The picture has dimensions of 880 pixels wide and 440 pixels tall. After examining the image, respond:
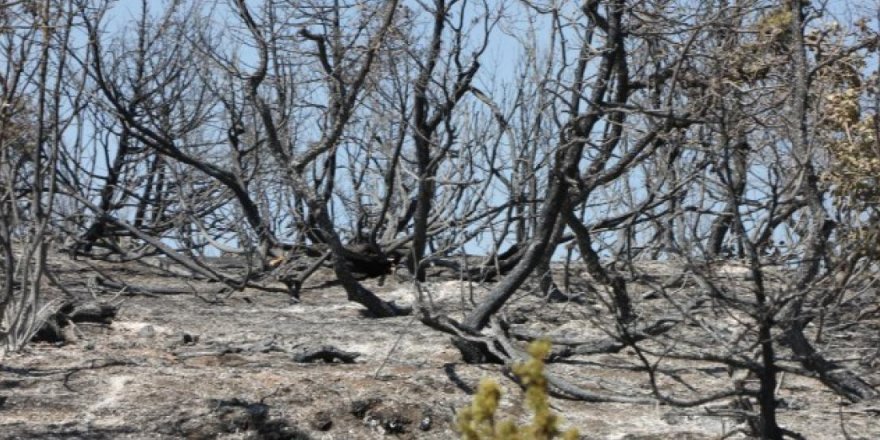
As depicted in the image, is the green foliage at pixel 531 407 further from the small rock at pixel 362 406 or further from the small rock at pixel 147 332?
the small rock at pixel 147 332

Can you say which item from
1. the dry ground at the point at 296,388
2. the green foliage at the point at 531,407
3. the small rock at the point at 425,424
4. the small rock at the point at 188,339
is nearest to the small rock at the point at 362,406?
the dry ground at the point at 296,388

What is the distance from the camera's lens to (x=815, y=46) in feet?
37.2

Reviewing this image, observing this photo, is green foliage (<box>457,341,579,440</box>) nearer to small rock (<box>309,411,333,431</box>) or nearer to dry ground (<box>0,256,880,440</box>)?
dry ground (<box>0,256,880,440</box>)

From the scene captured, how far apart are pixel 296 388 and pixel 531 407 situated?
5.10 m

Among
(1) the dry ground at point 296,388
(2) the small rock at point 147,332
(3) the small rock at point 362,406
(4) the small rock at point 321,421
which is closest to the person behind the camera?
(1) the dry ground at point 296,388

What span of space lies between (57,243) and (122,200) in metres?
4.66

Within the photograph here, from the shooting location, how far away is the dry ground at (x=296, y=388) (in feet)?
29.0

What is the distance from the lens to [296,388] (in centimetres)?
938

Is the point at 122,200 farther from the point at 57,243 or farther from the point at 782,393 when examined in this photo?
the point at 782,393

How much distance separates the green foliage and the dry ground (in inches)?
141

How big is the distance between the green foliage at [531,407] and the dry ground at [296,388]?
3.57 metres

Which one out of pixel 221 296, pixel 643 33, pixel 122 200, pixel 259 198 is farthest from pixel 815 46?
pixel 122 200

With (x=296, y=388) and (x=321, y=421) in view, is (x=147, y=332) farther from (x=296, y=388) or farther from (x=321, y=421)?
(x=321, y=421)

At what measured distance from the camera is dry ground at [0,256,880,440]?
8836 mm
